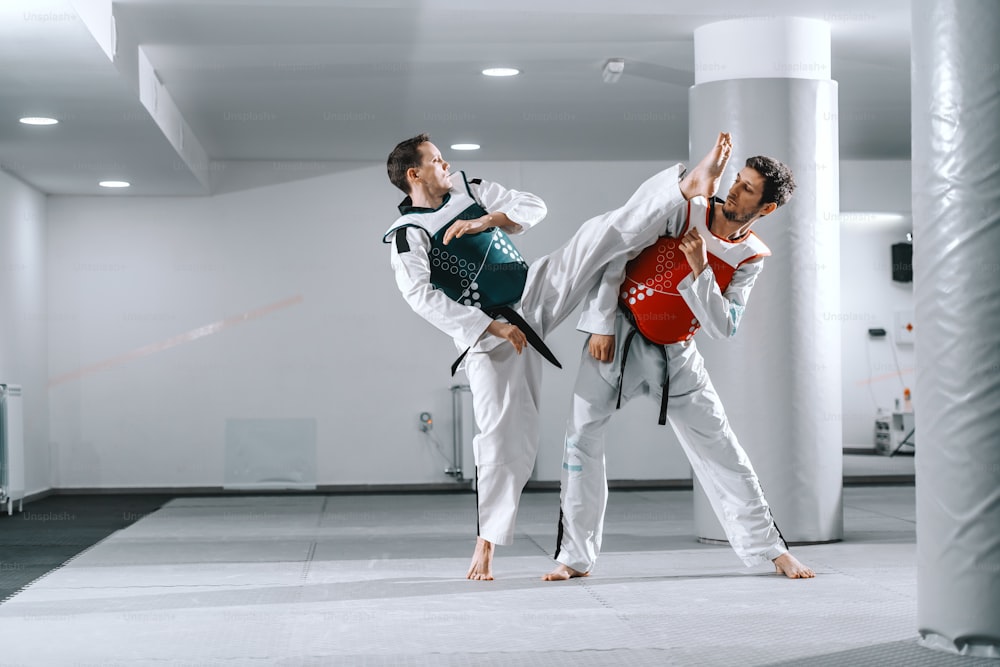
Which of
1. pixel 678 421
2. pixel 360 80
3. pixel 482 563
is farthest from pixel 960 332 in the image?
pixel 360 80


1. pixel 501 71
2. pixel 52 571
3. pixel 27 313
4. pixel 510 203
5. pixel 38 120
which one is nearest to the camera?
pixel 510 203

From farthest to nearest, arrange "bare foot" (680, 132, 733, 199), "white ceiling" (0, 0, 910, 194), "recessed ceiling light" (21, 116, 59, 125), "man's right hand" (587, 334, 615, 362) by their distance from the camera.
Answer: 1. "recessed ceiling light" (21, 116, 59, 125)
2. "white ceiling" (0, 0, 910, 194)
3. "man's right hand" (587, 334, 615, 362)
4. "bare foot" (680, 132, 733, 199)

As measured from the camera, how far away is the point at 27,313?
8.50m

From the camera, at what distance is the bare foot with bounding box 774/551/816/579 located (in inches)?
169

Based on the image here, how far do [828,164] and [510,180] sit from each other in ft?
13.6

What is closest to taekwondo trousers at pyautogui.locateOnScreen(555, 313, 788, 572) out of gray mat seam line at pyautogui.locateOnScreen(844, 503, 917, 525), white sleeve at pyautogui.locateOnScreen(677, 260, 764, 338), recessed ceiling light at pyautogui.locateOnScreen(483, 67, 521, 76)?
white sleeve at pyautogui.locateOnScreen(677, 260, 764, 338)

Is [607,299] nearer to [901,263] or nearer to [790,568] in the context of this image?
[790,568]

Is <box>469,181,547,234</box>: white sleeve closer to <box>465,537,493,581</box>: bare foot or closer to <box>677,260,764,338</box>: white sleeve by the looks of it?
<box>677,260,764,338</box>: white sleeve

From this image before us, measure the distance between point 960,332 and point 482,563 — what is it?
6.70 feet

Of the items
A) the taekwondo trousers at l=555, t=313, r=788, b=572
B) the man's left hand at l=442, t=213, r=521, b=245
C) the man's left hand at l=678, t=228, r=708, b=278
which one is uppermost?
the man's left hand at l=442, t=213, r=521, b=245

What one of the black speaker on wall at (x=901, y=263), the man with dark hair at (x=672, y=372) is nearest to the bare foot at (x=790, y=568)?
the man with dark hair at (x=672, y=372)

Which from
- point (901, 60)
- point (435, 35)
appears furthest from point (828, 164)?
Answer: point (435, 35)

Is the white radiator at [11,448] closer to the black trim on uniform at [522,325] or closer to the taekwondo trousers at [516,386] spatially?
the taekwondo trousers at [516,386]

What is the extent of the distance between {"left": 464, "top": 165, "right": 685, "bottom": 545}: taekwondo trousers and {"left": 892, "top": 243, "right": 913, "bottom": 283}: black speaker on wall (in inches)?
347
